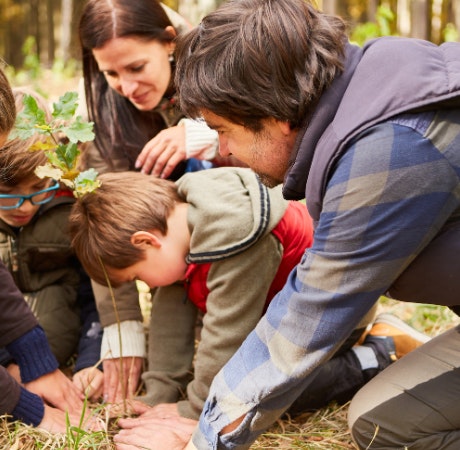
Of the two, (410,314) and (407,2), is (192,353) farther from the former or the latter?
(407,2)

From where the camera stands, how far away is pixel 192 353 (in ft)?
8.34

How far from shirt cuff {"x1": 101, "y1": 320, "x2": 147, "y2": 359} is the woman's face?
2.96 ft

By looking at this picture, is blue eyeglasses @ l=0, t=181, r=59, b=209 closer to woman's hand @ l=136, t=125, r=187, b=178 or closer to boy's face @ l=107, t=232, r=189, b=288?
woman's hand @ l=136, t=125, r=187, b=178

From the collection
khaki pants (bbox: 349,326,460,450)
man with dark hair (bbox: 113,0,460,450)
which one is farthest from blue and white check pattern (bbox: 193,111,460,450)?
khaki pants (bbox: 349,326,460,450)

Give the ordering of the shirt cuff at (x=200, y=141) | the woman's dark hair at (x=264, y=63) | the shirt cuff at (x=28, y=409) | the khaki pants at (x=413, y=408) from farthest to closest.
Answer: the shirt cuff at (x=200, y=141)
the shirt cuff at (x=28, y=409)
the khaki pants at (x=413, y=408)
the woman's dark hair at (x=264, y=63)

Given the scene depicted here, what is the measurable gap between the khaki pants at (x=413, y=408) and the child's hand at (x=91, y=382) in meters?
0.96

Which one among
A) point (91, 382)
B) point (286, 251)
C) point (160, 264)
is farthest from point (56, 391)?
point (286, 251)

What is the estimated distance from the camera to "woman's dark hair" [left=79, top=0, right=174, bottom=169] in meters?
2.73

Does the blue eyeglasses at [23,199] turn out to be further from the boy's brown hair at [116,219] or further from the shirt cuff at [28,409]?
the shirt cuff at [28,409]

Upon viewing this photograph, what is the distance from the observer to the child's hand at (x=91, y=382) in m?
2.47

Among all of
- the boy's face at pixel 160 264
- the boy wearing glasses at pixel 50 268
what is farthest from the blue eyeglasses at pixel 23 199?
the boy's face at pixel 160 264

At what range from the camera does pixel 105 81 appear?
9.84 ft

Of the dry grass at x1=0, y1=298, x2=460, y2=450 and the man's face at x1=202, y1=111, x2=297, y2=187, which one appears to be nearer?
the man's face at x1=202, y1=111, x2=297, y2=187

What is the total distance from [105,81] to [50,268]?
84 centimetres
